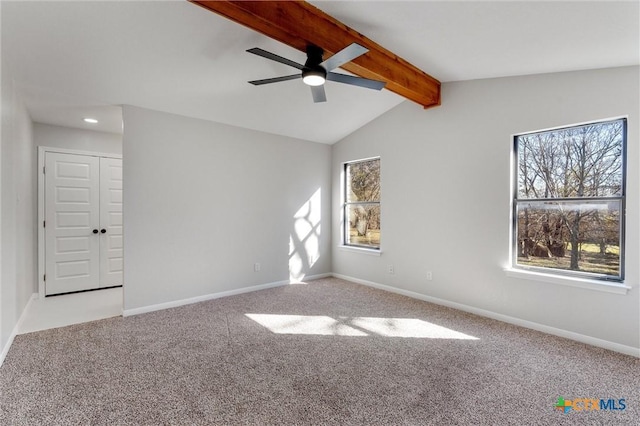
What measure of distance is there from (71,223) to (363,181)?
14.8 feet

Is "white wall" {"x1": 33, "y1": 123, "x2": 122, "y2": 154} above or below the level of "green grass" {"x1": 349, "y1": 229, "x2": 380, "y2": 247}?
above

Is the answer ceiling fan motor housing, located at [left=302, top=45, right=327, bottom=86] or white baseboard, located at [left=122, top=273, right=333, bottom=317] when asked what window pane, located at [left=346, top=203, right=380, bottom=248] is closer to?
white baseboard, located at [left=122, top=273, right=333, bottom=317]

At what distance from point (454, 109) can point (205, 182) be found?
3378mm

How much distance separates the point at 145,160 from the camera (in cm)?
369

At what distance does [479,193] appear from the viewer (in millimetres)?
3609

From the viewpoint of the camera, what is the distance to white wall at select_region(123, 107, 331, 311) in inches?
144

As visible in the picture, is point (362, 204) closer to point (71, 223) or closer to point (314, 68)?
point (314, 68)

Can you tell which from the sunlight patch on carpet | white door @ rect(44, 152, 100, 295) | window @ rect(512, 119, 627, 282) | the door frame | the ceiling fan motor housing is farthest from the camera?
white door @ rect(44, 152, 100, 295)

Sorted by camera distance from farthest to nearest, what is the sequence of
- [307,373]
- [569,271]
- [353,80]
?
1. [569,271]
2. [353,80]
3. [307,373]

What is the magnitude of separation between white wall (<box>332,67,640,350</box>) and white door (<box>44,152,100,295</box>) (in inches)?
164

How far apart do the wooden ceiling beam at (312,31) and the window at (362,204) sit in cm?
180
